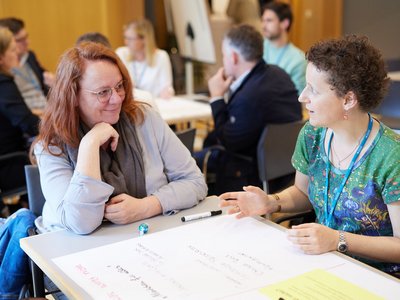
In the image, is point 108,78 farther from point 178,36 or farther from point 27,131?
point 178,36

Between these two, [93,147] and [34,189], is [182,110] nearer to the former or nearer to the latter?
[34,189]

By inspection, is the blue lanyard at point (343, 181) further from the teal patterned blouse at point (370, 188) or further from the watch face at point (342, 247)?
the watch face at point (342, 247)

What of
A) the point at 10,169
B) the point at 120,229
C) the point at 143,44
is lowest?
the point at 10,169

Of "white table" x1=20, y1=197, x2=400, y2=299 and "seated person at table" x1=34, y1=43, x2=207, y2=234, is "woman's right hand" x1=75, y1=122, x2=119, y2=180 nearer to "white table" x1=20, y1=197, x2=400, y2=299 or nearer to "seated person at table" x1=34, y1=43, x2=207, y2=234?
"seated person at table" x1=34, y1=43, x2=207, y2=234

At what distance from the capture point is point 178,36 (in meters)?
6.49

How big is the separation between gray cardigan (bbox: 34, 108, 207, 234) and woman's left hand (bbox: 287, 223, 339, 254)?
486 millimetres

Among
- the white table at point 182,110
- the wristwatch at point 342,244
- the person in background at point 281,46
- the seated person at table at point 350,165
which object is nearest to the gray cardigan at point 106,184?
the seated person at table at point 350,165

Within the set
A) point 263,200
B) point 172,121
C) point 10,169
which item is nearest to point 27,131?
point 10,169

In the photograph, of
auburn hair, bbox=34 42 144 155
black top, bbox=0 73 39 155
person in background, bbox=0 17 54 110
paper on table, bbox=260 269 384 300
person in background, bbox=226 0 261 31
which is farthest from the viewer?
person in background, bbox=226 0 261 31

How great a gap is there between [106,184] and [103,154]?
21 centimetres

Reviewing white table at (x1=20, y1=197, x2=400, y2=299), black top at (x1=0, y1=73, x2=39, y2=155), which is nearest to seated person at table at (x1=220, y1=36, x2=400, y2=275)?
white table at (x1=20, y1=197, x2=400, y2=299)

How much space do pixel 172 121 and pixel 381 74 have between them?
2047 mm

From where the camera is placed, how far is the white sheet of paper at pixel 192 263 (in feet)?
4.13

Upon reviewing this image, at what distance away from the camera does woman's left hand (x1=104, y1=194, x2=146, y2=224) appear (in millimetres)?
1680
